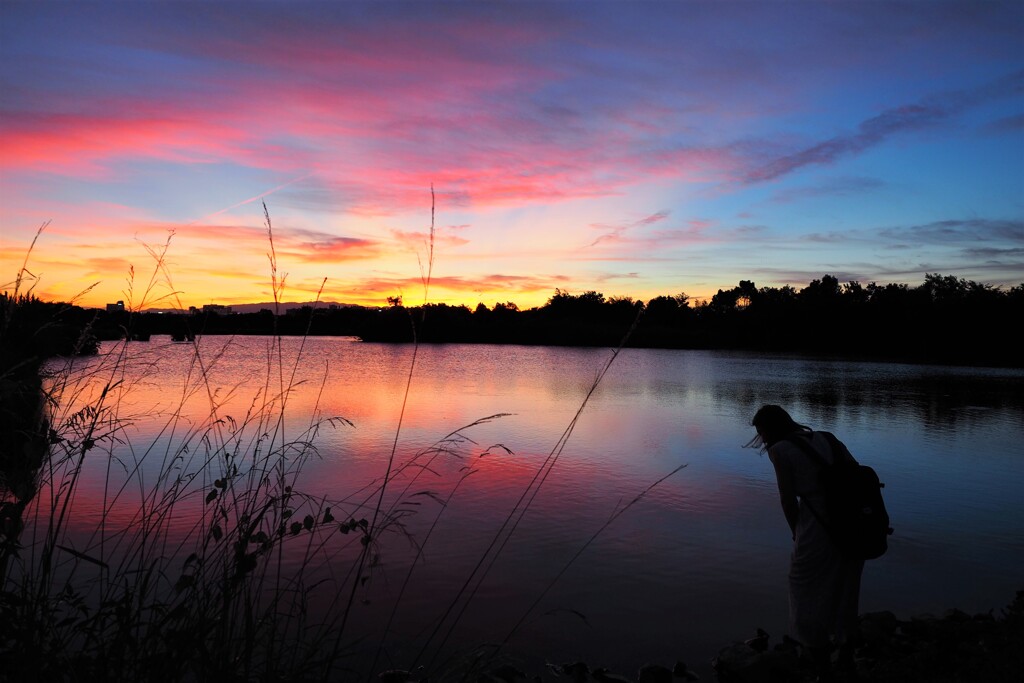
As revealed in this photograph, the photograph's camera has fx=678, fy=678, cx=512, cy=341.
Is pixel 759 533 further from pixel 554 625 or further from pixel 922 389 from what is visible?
pixel 922 389

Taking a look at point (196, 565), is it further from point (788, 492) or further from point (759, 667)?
point (759, 667)

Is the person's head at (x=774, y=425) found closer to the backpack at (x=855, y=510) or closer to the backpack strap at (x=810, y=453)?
the backpack strap at (x=810, y=453)

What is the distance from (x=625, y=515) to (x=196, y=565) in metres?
6.05

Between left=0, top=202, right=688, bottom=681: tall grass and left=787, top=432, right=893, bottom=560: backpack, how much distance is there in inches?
43.8

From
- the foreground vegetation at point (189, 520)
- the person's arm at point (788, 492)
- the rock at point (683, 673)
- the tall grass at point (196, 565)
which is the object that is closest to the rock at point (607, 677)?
the foreground vegetation at point (189, 520)

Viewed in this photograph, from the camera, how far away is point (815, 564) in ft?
13.4

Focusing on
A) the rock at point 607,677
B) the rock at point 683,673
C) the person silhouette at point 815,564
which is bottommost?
the rock at point 683,673

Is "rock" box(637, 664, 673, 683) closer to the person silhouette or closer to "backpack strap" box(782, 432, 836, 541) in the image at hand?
the person silhouette

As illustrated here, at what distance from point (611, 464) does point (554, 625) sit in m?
6.12

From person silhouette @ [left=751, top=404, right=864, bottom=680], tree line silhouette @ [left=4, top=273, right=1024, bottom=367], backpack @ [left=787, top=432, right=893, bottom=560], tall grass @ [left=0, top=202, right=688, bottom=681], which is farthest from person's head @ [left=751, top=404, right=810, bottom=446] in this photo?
tree line silhouette @ [left=4, top=273, right=1024, bottom=367]

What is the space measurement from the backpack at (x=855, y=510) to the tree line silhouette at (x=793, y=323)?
193ft

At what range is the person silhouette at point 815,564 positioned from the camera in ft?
13.3

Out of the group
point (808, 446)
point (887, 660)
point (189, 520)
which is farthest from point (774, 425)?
point (189, 520)

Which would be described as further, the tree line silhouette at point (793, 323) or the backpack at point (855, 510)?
the tree line silhouette at point (793, 323)
